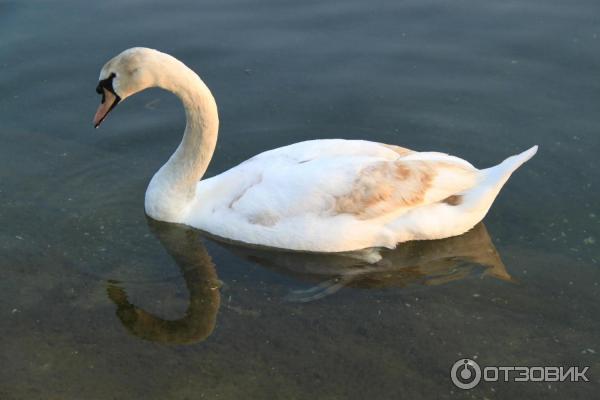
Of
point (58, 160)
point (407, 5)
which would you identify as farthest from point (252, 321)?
point (407, 5)

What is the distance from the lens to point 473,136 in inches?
371

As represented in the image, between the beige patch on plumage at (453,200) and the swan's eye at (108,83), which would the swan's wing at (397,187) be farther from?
the swan's eye at (108,83)

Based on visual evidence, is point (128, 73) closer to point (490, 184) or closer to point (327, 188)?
point (327, 188)

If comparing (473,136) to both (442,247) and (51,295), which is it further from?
(51,295)

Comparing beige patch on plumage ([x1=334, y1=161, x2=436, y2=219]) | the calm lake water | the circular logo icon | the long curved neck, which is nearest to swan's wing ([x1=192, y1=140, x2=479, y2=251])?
beige patch on plumage ([x1=334, y1=161, x2=436, y2=219])

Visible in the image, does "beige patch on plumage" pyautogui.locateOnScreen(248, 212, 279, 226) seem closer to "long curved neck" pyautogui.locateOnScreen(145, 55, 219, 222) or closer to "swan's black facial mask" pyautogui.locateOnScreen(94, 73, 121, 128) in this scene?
"long curved neck" pyautogui.locateOnScreen(145, 55, 219, 222)

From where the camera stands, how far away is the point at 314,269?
24.9 ft

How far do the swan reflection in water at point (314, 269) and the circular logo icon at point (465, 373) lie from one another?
3.37 ft

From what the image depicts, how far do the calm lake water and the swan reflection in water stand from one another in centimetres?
2

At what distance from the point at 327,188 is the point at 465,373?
2044 mm

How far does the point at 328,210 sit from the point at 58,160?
3.29 meters

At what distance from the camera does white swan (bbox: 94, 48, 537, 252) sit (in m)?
7.55

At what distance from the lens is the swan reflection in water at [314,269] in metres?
7.05

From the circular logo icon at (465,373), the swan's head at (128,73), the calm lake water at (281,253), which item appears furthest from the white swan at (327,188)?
the circular logo icon at (465,373)
